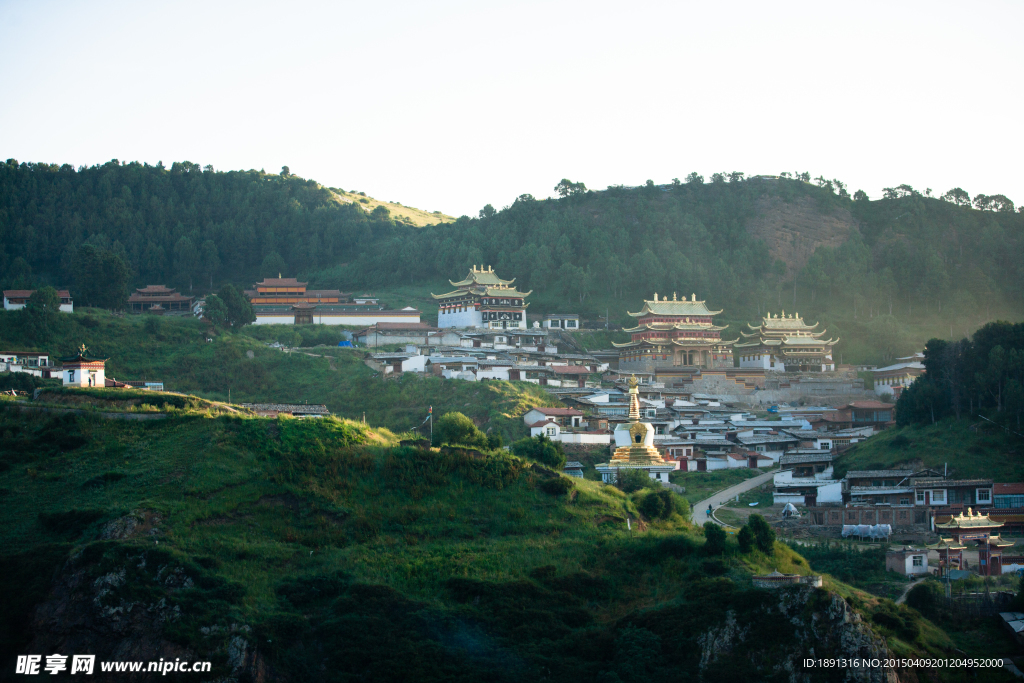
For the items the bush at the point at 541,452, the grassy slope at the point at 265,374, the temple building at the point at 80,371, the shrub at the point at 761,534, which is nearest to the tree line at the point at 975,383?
the grassy slope at the point at 265,374

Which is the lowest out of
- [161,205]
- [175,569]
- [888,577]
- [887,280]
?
[888,577]

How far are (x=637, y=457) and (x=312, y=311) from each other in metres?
35.6

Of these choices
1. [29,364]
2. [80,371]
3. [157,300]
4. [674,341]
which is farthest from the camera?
[157,300]

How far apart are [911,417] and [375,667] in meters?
33.9

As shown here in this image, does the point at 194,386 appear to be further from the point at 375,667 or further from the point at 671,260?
the point at 671,260

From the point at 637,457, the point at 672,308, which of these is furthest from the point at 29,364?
the point at 672,308

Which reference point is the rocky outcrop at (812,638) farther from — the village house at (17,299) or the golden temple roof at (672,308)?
the village house at (17,299)

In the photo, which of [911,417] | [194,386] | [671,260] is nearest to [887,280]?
[671,260]

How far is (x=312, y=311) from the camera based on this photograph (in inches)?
2901

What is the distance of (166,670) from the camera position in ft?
79.5

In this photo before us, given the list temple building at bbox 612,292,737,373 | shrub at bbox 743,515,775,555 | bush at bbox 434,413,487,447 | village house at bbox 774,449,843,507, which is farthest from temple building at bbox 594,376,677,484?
temple building at bbox 612,292,737,373

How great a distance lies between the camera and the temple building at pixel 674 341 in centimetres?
7244

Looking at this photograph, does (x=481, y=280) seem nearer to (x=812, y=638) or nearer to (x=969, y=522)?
(x=969, y=522)

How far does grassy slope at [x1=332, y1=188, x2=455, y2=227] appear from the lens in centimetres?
13138
